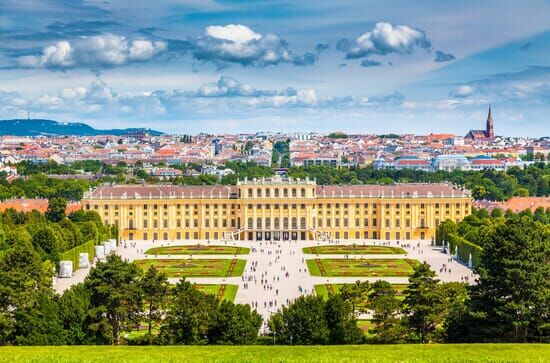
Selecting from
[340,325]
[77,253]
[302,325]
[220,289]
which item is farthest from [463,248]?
[302,325]

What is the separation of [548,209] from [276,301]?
55177 mm

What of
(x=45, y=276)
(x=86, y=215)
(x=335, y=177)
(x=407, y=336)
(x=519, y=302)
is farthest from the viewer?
(x=335, y=177)

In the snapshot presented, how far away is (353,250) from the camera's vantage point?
8450cm

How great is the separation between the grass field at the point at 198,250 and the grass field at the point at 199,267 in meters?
6.13

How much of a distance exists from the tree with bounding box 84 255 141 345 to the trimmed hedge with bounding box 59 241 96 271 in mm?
27847

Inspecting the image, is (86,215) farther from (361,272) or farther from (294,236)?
(361,272)

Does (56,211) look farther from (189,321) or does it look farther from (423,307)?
(423,307)

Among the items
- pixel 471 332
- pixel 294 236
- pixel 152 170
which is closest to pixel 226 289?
pixel 471 332

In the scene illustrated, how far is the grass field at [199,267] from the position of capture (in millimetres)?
66613

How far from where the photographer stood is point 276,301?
178 feet

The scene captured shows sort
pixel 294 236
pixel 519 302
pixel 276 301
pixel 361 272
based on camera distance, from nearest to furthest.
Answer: pixel 519 302, pixel 276 301, pixel 361 272, pixel 294 236

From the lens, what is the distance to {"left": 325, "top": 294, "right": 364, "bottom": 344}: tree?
3631 cm

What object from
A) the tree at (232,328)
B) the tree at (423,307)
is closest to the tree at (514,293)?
the tree at (423,307)

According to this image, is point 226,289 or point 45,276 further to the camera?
point 226,289
